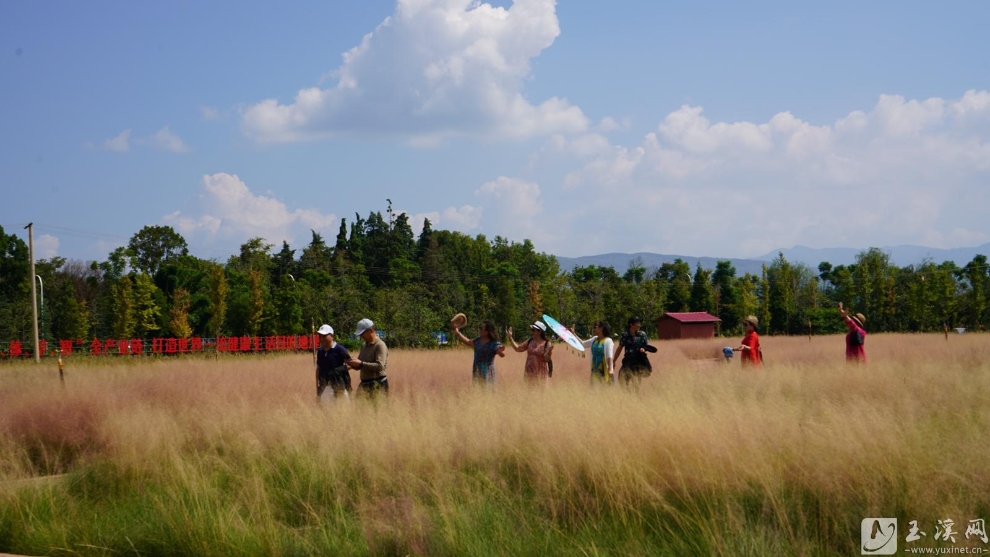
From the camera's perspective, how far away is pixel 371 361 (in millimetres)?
10414

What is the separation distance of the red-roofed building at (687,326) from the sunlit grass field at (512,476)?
43651mm

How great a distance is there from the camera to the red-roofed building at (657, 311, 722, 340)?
178 ft

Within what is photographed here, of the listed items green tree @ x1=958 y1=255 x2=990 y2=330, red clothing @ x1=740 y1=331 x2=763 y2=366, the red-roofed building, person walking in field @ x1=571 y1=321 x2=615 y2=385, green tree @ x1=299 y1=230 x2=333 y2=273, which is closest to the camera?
person walking in field @ x1=571 y1=321 x2=615 y2=385

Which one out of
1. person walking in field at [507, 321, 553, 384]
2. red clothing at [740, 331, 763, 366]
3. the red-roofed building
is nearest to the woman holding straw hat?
person walking in field at [507, 321, 553, 384]

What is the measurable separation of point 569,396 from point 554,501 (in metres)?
3.15

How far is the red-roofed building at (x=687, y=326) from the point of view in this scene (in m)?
54.2

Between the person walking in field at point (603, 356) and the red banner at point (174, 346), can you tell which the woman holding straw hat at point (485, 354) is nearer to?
the person walking in field at point (603, 356)

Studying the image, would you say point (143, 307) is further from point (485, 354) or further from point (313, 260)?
point (485, 354)

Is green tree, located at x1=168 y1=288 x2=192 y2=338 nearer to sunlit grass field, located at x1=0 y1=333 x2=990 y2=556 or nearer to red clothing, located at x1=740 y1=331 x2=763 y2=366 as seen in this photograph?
sunlit grass field, located at x1=0 y1=333 x2=990 y2=556

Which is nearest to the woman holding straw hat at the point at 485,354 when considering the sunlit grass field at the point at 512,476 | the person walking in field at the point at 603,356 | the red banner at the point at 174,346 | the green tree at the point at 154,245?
the sunlit grass field at the point at 512,476

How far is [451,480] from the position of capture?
723 cm

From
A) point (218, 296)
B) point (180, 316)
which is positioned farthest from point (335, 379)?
point (180, 316)

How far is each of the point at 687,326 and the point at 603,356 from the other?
4407cm

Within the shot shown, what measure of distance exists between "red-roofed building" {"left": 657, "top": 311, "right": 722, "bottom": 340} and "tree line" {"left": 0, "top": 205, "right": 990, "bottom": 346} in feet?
13.5
